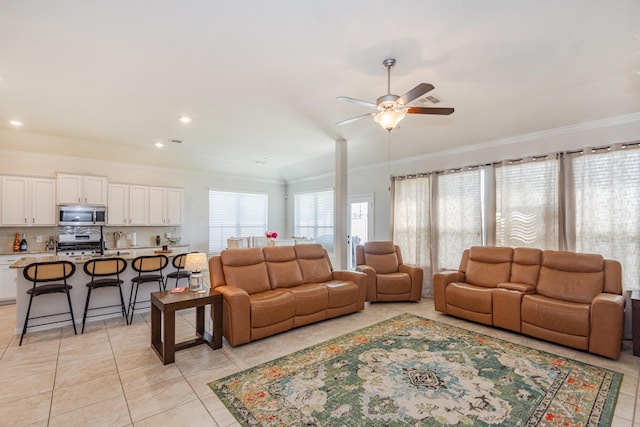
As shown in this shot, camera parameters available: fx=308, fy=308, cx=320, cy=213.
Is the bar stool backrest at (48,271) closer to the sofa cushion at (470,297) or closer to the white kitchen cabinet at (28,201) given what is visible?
the white kitchen cabinet at (28,201)

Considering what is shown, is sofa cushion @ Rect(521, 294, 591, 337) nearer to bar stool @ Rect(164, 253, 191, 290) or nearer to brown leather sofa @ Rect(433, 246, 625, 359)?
brown leather sofa @ Rect(433, 246, 625, 359)

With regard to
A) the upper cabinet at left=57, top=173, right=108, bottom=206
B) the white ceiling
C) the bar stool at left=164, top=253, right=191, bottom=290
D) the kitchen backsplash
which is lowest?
the bar stool at left=164, top=253, right=191, bottom=290

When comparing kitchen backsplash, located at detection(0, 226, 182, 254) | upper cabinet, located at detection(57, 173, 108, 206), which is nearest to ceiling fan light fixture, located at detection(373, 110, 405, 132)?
upper cabinet, located at detection(57, 173, 108, 206)

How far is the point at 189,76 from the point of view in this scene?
3.31 metres

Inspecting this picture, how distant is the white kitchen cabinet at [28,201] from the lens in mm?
5246

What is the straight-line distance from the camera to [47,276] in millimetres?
3686

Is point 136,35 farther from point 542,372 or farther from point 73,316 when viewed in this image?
point 542,372

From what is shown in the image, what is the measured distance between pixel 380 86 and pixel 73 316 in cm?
486

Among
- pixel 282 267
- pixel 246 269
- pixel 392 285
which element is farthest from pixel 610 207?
pixel 246 269

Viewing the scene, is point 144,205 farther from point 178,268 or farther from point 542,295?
point 542,295

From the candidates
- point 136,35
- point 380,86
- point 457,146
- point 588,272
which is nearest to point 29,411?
point 136,35

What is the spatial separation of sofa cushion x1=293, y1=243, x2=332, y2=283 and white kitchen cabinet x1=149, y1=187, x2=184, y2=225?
3540 mm

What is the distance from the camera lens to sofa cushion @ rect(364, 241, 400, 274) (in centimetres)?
569

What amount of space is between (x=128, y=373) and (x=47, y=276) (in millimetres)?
1840
